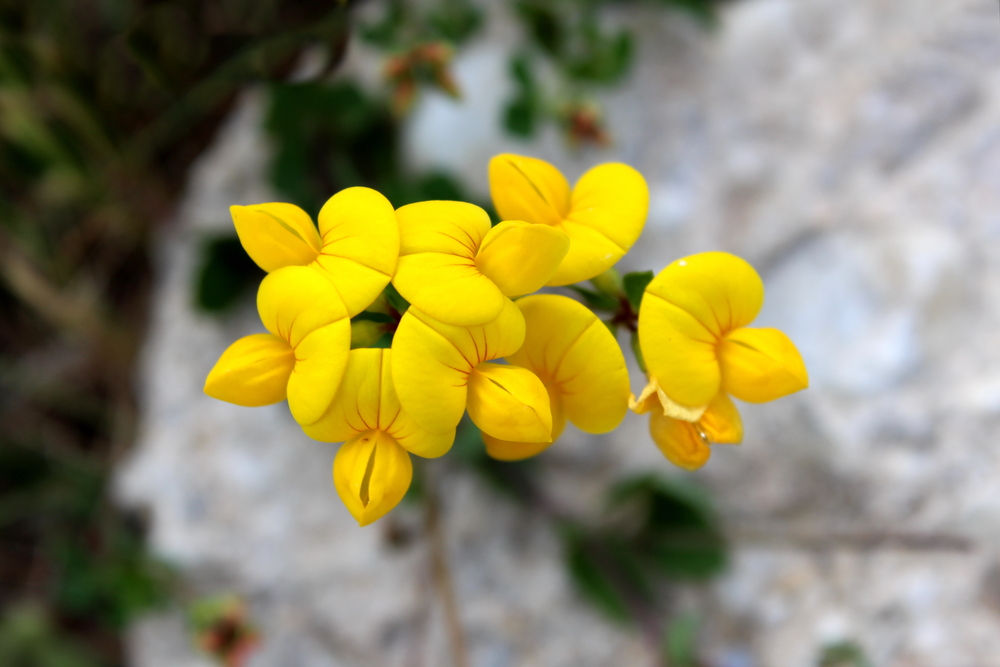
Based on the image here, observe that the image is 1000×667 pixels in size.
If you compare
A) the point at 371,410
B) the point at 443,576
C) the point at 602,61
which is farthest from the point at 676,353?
the point at 602,61

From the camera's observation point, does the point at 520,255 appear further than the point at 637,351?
No

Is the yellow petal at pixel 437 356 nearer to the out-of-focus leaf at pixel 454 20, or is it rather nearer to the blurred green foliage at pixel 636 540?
the blurred green foliage at pixel 636 540

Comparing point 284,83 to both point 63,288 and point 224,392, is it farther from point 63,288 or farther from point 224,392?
point 63,288

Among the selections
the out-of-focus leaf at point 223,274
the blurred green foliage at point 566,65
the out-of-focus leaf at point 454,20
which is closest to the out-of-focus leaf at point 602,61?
the blurred green foliage at point 566,65

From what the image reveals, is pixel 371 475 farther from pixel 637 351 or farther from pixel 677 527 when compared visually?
pixel 677 527

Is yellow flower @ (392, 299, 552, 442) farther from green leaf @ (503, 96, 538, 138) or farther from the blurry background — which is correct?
green leaf @ (503, 96, 538, 138)
